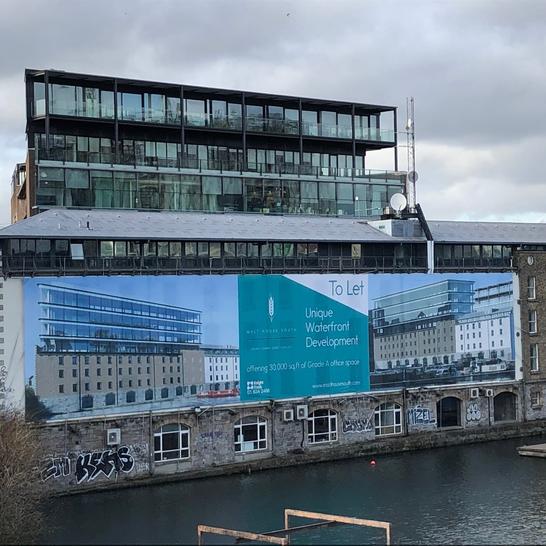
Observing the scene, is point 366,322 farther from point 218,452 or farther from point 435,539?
point 435,539

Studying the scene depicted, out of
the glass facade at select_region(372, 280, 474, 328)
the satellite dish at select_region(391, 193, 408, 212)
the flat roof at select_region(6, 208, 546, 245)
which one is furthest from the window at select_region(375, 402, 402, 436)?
the satellite dish at select_region(391, 193, 408, 212)

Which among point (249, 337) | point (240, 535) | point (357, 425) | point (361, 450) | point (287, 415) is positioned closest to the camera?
point (240, 535)

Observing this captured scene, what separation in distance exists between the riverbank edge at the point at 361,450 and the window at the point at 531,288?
773 cm

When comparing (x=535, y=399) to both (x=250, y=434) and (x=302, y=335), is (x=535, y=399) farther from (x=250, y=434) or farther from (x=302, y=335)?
(x=250, y=434)

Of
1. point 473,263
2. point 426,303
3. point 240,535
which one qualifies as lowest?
point 240,535

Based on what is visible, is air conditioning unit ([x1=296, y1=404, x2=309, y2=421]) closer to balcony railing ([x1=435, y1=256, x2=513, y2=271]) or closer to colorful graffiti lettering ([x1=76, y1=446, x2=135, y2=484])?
colorful graffiti lettering ([x1=76, y1=446, x2=135, y2=484])

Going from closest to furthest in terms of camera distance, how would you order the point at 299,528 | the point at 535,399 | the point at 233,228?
1. the point at 299,528
2. the point at 233,228
3. the point at 535,399

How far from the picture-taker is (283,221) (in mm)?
66500

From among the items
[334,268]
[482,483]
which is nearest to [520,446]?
[482,483]

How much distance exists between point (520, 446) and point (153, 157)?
26.9m

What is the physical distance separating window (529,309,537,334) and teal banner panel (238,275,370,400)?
1276 cm

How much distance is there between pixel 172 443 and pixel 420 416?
648 inches

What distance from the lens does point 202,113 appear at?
223 ft

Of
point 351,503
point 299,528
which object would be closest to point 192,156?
point 351,503
